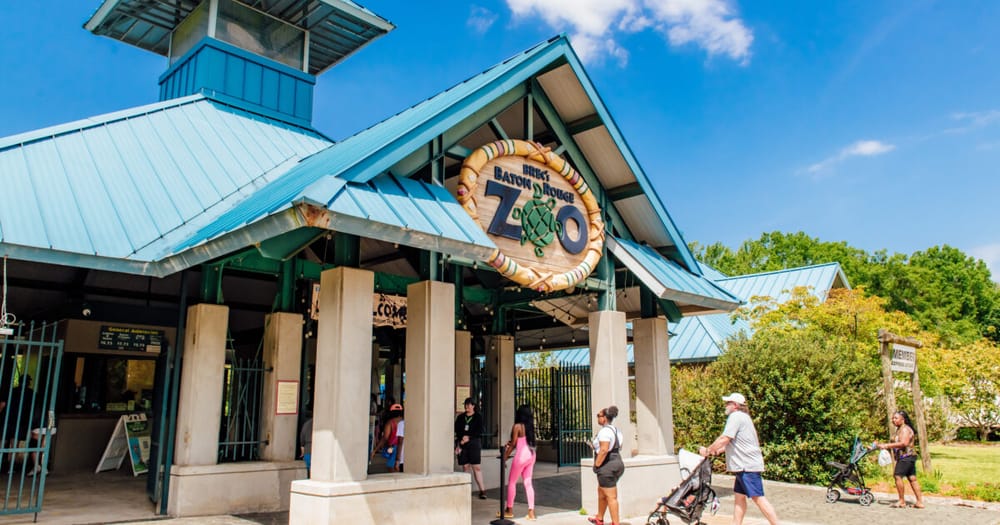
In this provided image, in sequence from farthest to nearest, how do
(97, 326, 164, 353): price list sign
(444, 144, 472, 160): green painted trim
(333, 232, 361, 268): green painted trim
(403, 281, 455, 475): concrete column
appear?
(97, 326, 164, 353): price list sign → (444, 144, 472, 160): green painted trim → (403, 281, 455, 475): concrete column → (333, 232, 361, 268): green painted trim

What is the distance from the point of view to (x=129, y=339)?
47.0 ft

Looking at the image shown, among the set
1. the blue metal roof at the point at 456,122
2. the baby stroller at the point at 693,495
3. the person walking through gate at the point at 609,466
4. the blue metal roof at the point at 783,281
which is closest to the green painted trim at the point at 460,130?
the blue metal roof at the point at 456,122

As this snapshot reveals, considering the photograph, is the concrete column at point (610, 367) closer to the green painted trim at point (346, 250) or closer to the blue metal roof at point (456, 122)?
the blue metal roof at point (456, 122)

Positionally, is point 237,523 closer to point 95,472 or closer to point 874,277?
point 95,472

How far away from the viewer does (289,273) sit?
36.6 feet

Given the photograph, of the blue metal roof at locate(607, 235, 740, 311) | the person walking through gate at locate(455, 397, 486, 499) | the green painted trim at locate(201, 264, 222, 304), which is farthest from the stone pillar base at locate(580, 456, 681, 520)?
the green painted trim at locate(201, 264, 222, 304)

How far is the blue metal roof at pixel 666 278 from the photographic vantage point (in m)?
11.5

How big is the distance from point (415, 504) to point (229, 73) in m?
11.9

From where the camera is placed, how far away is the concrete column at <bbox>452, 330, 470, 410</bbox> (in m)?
14.5

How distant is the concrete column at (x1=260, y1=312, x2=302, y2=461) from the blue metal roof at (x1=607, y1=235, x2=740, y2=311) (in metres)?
5.29

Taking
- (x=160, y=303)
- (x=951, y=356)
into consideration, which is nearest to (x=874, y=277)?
(x=951, y=356)

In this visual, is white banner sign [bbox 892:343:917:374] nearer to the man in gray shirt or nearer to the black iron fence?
the man in gray shirt

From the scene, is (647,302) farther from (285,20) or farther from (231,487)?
(285,20)

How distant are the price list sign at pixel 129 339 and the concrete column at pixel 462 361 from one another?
5.72 m
